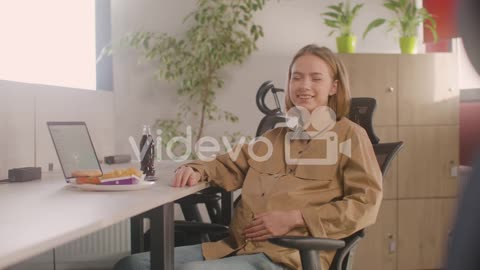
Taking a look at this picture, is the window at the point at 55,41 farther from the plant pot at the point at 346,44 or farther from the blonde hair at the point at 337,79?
the plant pot at the point at 346,44

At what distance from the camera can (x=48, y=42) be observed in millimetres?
3082

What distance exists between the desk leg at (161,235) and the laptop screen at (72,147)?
1.64 feet

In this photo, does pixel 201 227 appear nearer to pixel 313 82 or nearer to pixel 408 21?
pixel 313 82

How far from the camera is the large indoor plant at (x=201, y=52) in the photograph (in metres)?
3.70

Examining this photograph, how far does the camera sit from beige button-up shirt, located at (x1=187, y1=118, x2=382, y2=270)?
Answer: 5.39ft

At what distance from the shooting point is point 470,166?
39cm

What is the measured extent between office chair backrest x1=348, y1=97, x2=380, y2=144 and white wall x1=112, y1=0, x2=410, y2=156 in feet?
6.11

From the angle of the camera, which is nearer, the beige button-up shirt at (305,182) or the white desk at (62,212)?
the white desk at (62,212)

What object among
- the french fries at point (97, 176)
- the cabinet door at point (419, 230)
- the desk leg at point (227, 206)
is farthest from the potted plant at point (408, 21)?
the french fries at point (97, 176)

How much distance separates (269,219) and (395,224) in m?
2.29

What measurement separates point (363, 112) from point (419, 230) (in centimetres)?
197

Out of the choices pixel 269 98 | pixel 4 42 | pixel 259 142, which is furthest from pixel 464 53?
pixel 269 98

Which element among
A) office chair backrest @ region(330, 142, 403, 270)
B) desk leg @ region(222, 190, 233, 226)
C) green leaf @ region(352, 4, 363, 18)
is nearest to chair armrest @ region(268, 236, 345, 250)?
office chair backrest @ region(330, 142, 403, 270)

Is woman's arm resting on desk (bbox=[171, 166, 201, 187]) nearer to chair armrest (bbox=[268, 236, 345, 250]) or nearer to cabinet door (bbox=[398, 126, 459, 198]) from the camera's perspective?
chair armrest (bbox=[268, 236, 345, 250])
